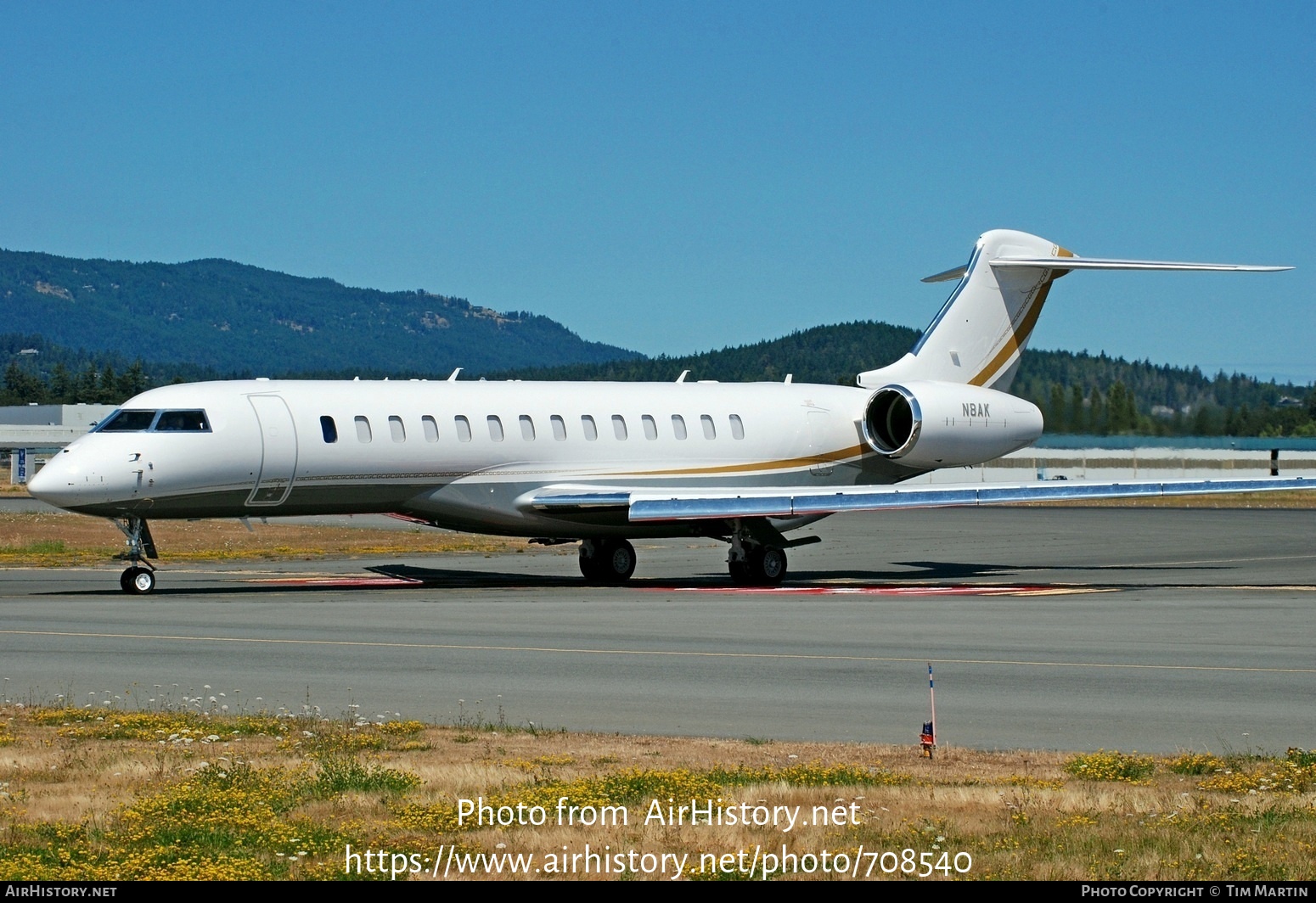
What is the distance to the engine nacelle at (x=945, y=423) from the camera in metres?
32.3

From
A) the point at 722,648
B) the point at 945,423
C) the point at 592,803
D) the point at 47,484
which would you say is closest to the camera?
the point at 592,803

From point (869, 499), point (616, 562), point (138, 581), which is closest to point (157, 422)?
point (138, 581)

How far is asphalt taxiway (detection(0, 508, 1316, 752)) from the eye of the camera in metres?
13.8

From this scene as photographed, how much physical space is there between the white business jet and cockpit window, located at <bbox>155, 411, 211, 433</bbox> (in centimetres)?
4

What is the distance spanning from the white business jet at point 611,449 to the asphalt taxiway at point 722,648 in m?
1.39

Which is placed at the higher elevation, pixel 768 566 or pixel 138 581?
pixel 138 581

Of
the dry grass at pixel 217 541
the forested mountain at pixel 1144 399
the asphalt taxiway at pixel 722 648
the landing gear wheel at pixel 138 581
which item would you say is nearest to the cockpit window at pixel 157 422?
the landing gear wheel at pixel 138 581

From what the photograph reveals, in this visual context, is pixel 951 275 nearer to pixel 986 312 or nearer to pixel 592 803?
pixel 986 312

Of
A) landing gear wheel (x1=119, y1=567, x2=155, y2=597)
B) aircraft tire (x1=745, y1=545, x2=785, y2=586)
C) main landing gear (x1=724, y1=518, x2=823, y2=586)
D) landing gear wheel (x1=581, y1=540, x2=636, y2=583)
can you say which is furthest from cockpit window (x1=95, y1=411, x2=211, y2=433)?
aircraft tire (x1=745, y1=545, x2=785, y2=586)

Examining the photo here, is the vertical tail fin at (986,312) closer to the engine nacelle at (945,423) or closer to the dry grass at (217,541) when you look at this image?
the engine nacelle at (945,423)

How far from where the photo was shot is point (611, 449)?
101ft

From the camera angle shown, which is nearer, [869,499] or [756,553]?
[869,499]

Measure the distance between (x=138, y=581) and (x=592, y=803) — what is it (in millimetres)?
18660
